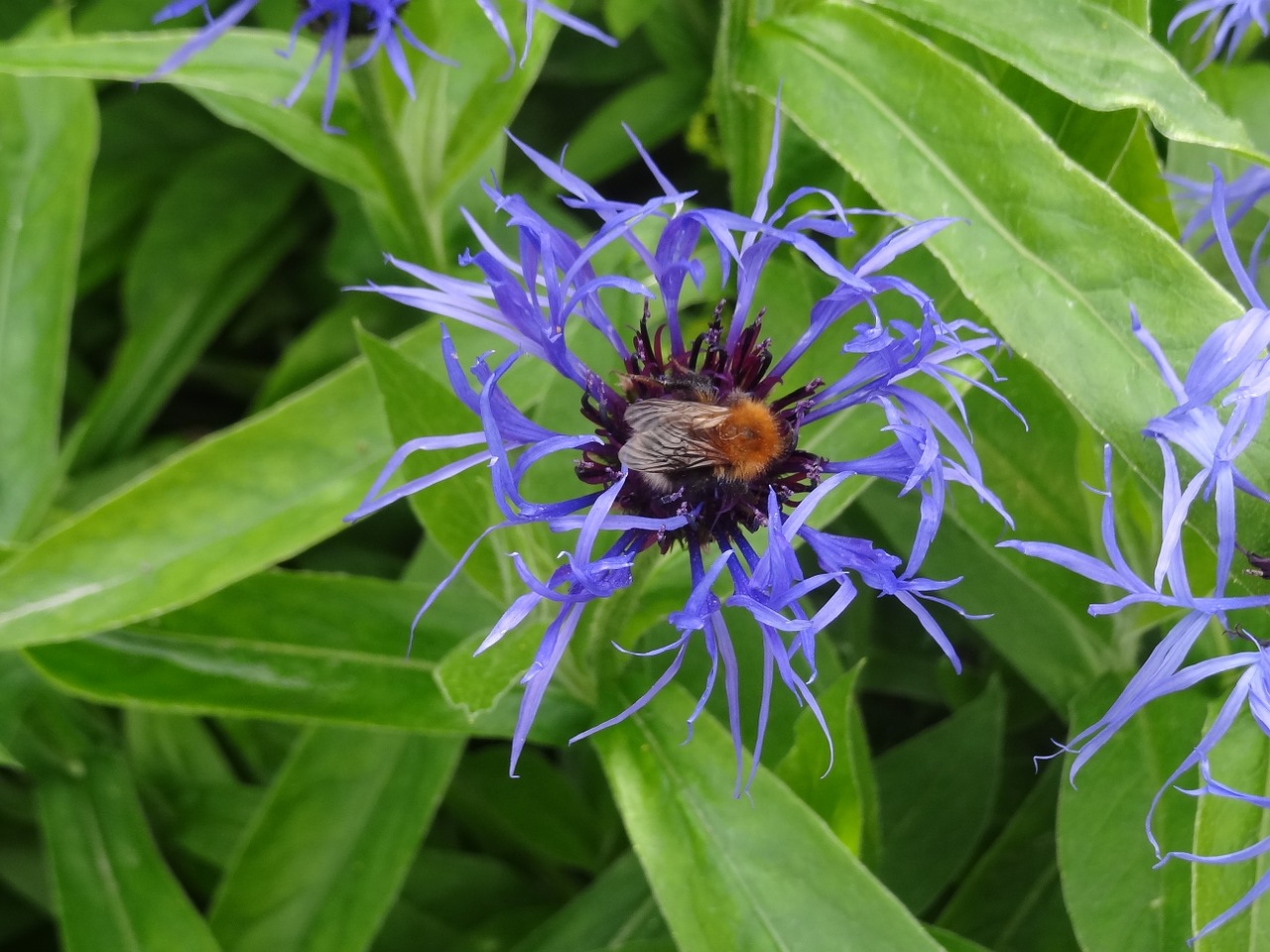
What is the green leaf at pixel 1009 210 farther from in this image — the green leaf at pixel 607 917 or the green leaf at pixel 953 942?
the green leaf at pixel 607 917

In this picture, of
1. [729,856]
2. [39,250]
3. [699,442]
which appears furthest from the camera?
[39,250]

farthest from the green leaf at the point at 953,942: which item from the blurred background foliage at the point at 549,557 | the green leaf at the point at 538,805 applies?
the green leaf at the point at 538,805

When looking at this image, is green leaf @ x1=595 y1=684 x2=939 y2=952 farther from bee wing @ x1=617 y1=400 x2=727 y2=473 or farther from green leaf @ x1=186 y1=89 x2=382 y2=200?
green leaf @ x1=186 y1=89 x2=382 y2=200

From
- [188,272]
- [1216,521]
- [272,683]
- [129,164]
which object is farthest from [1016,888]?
[129,164]

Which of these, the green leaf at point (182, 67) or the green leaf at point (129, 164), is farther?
the green leaf at point (129, 164)

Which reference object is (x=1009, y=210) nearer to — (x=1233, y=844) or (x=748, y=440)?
(x=748, y=440)

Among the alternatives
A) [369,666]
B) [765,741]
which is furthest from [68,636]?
[765,741]
